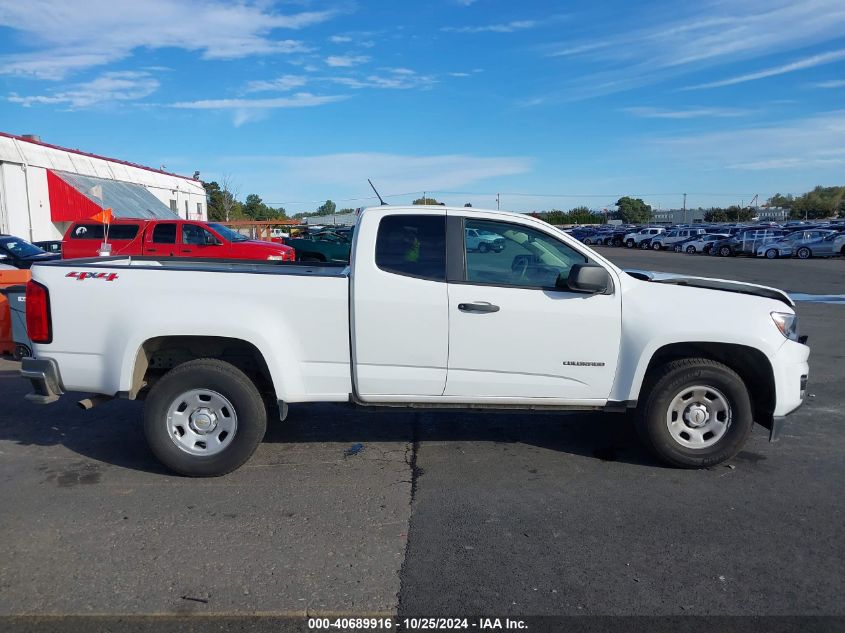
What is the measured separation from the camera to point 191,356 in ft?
17.3

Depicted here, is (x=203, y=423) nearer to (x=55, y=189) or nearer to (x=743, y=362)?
(x=743, y=362)

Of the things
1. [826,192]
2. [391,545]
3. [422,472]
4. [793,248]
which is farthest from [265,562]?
[826,192]

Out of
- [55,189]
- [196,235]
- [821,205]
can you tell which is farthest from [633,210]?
[196,235]

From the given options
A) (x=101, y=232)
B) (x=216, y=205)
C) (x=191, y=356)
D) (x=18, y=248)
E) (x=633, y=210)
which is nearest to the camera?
(x=191, y=356)

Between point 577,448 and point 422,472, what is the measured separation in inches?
56.2

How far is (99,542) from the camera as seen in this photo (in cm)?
407

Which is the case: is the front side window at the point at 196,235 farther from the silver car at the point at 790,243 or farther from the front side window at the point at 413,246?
the silver car at the point at 790,243

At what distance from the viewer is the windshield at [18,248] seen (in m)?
16.3

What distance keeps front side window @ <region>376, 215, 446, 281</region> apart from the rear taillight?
2.42m

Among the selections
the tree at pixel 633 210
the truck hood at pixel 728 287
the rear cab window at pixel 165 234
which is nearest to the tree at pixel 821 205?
the tree at pixel 633 210

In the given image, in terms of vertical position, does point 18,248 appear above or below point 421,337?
above

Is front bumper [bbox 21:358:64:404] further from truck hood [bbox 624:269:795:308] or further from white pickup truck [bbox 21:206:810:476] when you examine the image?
truck hood [bbox 624:269:795:308]

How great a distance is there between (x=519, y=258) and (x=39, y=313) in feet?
11.6

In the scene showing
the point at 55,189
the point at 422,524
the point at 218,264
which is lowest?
the point at 422,524
